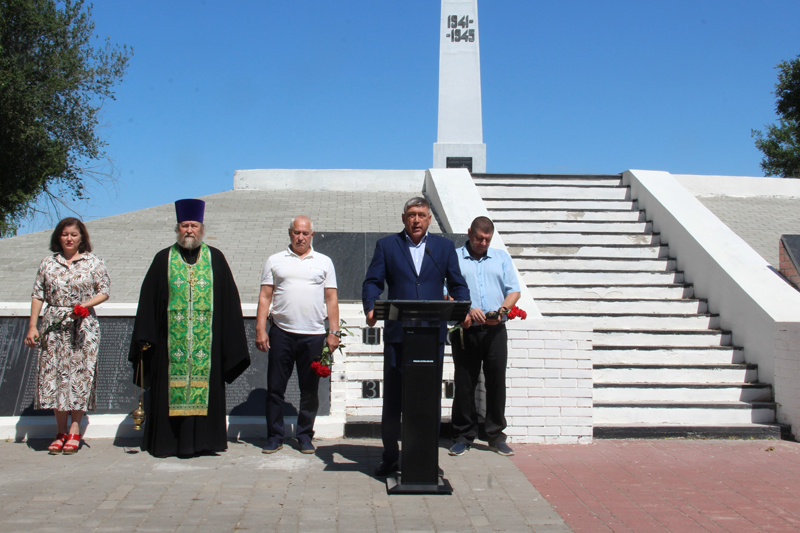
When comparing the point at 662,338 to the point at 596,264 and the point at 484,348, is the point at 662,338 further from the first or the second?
the point at 484,348

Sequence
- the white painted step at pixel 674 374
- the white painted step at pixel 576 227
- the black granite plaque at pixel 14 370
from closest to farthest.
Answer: the black granite plaque at pixel 14 370, the white painted step at pixel 674 374, the white painted step at pixel 576 227

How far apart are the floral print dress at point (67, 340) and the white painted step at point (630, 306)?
461 centimetres

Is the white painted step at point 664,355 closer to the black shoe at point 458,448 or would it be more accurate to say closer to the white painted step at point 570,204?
the black shoe at point 458,448

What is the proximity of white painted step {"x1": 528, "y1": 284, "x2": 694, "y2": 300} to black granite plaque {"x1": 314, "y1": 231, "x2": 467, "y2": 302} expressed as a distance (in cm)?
151

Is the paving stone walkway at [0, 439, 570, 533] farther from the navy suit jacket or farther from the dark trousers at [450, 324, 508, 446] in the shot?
the navy suit jacket

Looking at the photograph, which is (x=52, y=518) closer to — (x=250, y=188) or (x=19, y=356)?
(x=19, y=356)

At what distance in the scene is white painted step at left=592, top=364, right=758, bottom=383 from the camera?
274 inches

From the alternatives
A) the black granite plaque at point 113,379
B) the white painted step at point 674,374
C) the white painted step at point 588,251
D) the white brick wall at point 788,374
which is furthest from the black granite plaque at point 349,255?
the white brick wall at point 788,374

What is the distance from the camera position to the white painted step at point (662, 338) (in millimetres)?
7395

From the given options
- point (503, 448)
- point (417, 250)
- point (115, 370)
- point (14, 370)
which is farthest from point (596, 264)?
point (14, 370)

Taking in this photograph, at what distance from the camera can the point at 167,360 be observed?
5473mm

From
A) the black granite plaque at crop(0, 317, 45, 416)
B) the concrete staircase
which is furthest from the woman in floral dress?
the concrete staircase

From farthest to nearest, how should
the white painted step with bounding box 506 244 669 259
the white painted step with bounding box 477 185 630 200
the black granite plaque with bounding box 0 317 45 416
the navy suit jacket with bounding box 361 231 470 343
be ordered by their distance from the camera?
the white painted step with bounding box 477 185 630 200 → the white painted step with bounding box 506 244 669 259 → the black granite plaque with bounding box 0 317 45 416 → the navy suit jacket with bounding box 361 231 470 343

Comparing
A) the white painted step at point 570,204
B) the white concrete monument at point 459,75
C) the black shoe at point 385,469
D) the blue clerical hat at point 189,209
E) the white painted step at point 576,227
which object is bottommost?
the black shoe at point 385,469
